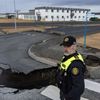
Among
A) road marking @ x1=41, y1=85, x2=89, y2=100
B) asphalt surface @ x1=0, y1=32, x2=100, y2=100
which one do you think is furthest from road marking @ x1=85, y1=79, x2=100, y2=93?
road marking @ x1=41, y1=85, x2=89, y2=100

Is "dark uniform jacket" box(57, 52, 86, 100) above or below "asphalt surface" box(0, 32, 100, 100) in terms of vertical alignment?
above

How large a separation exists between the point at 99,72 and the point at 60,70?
7728 mm

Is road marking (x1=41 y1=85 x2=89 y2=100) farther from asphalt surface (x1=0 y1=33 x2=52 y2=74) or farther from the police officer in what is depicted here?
the police officer

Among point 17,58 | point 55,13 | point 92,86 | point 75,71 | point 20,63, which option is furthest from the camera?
point 55,13

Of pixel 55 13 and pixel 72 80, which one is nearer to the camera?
pixel 72 80

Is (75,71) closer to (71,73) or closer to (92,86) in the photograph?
(71,73)

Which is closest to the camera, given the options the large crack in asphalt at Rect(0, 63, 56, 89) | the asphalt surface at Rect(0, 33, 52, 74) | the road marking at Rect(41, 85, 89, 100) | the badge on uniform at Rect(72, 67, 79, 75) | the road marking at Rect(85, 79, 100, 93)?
the badge on uniform at Rect(72, 67, 79, 75)

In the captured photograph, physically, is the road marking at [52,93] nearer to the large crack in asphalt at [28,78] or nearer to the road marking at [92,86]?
the road marking at [92,86]

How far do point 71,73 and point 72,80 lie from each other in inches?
4.2

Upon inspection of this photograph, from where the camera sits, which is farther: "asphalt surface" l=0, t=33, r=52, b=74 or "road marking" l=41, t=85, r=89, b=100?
"asphalt surface" l=0, t=33, r=52, b=74

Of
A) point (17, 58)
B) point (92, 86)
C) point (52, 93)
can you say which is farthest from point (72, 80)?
point (17, 58)

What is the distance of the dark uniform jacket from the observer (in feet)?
16.0

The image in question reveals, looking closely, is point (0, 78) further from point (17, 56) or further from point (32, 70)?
point (17, 56)

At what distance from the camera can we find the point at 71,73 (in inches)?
193
